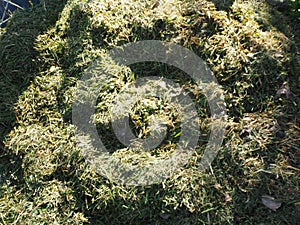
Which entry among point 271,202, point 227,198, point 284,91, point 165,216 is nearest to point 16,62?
point 165,216

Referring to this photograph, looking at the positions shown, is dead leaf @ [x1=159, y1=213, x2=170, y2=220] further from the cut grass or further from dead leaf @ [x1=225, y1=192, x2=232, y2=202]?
dead leaf @ [x1=225, y1=192, x2=232, y2=202]

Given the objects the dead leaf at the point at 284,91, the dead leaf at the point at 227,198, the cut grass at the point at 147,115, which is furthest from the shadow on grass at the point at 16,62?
the dead leaf at the point at 284,91

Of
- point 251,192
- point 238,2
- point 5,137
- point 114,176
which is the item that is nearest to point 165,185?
point 114,176

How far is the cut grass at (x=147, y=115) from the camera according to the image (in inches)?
112

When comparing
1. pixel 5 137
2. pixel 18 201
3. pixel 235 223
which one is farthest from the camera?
pixel 5 137

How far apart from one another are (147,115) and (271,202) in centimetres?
103

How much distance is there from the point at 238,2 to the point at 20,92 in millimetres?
1881

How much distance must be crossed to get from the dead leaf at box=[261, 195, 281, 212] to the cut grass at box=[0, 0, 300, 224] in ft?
0.10

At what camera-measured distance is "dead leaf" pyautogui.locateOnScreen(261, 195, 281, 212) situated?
2.80 metres

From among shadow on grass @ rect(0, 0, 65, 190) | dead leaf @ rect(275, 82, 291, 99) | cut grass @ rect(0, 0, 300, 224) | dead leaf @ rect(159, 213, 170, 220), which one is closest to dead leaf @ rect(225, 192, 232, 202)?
cut grass @ rect(0, 0, 300, 224)

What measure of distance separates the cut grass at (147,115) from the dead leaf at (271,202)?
29 mm

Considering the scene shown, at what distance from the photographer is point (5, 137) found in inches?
128

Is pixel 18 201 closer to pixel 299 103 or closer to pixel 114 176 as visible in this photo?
pixel 114 176

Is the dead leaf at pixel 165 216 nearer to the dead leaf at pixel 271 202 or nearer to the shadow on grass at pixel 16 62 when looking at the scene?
the dead leaf at pixel 271 202
